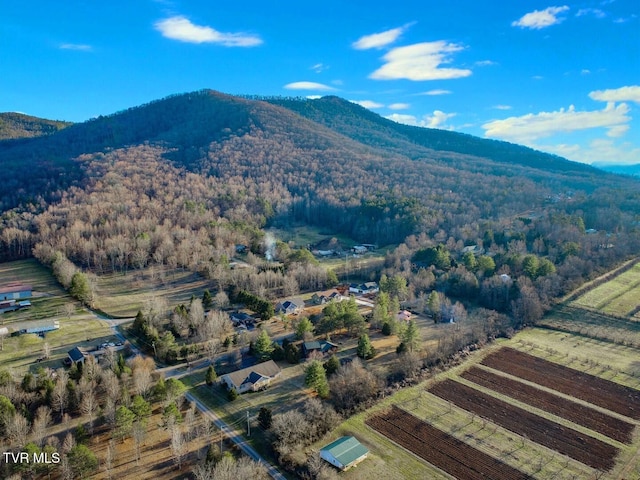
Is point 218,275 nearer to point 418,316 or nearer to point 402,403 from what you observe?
point 418,316

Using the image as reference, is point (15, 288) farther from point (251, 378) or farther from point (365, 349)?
point (365, 349)

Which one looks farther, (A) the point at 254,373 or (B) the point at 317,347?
(B) the point at 317,347

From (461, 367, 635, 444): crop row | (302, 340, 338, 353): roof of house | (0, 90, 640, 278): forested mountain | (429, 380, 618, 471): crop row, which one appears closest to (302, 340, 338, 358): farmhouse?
(302, 340, 338, 353): roof of house

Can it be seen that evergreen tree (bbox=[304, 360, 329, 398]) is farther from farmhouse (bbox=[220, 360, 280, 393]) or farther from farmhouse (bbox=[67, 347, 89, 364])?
farmhouse (bbox=[67, 347, 89, 364])

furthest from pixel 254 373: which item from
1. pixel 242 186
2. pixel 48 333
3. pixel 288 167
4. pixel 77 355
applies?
pixel 288 167

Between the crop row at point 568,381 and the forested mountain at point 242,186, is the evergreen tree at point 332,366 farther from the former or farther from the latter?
the forested mountain at point 242,186

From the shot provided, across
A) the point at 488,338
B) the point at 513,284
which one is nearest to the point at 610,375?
the point at 488,338

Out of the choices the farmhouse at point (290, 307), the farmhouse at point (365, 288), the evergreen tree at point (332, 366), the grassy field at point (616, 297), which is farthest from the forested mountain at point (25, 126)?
the grassy field at point (616, 297)
